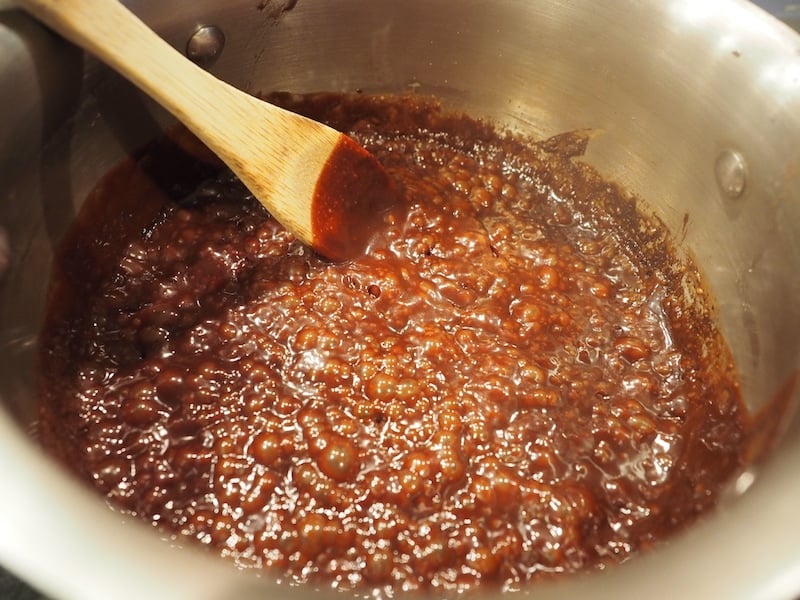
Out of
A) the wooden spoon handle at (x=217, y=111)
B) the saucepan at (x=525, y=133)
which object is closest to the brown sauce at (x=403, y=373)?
the saucepan at (x=525, y=133)

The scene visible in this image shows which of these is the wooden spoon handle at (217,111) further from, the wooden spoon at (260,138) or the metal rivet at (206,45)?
the metal rivet at (206,45)

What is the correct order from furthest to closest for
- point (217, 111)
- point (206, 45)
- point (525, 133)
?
point (525, 133) → point (206, 45) → point (217, 111)

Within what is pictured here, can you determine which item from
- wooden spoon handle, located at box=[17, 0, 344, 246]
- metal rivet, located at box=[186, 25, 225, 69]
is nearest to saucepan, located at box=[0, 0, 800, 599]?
metal rivet, located at box=[186, 25, 225, 69]

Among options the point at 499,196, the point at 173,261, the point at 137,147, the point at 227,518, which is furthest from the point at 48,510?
the point at 499,196

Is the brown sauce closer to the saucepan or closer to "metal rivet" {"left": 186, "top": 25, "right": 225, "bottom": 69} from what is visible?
the saucepan

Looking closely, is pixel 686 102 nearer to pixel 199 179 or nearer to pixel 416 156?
pixel 416 156

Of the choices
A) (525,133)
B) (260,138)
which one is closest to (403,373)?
(260,138)

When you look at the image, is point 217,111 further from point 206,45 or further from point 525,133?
point 525,133
